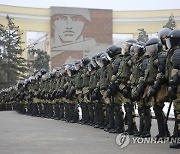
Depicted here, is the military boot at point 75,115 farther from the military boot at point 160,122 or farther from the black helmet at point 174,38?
the black helmet at point 174,38

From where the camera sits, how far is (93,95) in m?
11.0

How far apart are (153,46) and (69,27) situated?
5147 centimetres

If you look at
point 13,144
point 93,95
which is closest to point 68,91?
point 93,95

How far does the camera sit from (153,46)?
756cm

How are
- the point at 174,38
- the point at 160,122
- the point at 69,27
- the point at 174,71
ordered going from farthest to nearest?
the point at 69,27
the point at 160,122
the point at 174,38
the point at 174,71

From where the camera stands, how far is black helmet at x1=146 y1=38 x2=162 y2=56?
7.55m

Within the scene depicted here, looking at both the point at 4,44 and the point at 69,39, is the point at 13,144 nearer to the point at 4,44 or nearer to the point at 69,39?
the point at 4,44

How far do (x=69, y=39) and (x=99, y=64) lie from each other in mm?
47936

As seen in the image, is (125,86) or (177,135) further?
(125,86)

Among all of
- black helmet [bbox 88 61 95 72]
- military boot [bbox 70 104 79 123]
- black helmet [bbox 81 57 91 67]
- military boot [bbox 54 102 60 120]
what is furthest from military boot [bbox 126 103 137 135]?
military boot [bbox 54 102 60 120]

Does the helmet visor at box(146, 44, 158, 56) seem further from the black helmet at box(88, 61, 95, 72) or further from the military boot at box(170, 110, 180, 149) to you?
the black helmet at box(88, 61, 95, 72)

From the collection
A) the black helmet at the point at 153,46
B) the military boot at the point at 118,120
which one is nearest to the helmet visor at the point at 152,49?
the black helmet at the point at 153,46

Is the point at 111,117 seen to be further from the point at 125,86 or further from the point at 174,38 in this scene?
the point at 174,38

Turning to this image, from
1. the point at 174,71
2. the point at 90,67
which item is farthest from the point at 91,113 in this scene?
the point at 174,71
